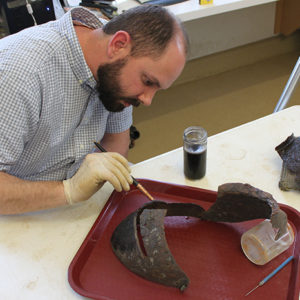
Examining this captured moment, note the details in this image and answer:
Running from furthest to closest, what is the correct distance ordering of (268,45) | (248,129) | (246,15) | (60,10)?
(268,45), (246,15), (60,10), (248,129)

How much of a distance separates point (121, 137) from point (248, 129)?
1.61ft

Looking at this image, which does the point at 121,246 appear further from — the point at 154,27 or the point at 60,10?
the point at 60,10

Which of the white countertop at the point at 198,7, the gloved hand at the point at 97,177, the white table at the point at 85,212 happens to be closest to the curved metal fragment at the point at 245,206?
the white table at the point at 85,212

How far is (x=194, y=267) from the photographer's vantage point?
2.68 ft

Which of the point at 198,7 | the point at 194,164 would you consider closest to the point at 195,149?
the point at 194,164

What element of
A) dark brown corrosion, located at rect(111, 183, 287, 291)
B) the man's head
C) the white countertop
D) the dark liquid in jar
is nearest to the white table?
the dark liquid in jar

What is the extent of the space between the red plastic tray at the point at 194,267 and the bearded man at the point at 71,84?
15 cm

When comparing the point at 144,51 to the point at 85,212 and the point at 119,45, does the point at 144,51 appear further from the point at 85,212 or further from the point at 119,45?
the point at 85,212

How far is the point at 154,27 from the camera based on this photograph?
0.92m

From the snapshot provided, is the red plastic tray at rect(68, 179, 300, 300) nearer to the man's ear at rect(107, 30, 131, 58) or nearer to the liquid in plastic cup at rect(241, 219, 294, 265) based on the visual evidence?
the liquid in plastic cup at rect(241, 219, 294, 265)

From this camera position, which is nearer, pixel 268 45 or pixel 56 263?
pixel 56 263

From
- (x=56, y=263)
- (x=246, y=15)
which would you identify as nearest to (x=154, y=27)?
(x=56, y=263)

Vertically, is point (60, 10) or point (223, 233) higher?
point (60, 10)

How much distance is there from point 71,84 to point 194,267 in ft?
2.03
